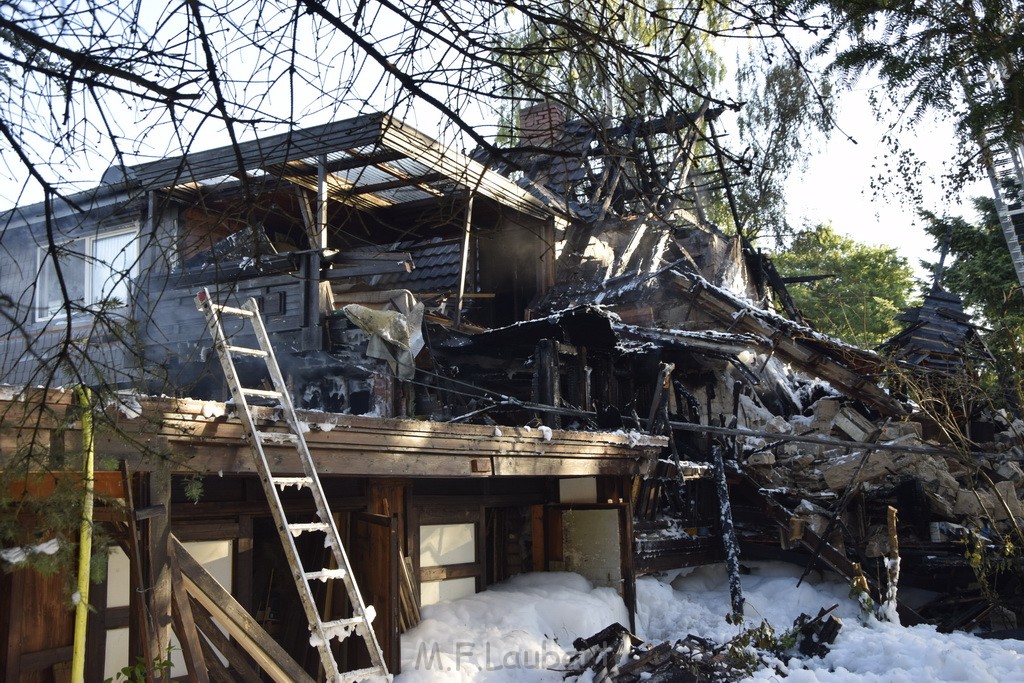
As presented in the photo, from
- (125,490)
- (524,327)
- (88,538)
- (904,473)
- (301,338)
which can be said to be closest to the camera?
(88,538)

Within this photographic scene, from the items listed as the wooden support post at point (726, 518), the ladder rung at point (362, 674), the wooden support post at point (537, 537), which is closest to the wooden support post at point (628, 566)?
the wooden support post at point (537, 537)

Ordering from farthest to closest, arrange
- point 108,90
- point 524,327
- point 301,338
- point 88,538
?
point 524,327, point 301,338, point 88,538, point 108,90

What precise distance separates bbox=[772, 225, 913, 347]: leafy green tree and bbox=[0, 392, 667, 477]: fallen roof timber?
83.0 ft

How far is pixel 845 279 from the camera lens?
35938mm

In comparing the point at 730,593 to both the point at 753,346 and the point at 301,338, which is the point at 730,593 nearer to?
the point at 753,346

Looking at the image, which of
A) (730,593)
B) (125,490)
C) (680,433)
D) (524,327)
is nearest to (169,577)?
(125,490)

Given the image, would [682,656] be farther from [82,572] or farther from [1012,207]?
[1012,207]

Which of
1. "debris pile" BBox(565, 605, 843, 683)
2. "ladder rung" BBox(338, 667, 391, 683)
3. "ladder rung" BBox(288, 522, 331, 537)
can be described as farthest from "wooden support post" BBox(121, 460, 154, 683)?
"debris pile" BBox(565, 605, 843, 683)

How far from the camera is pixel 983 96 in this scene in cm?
388

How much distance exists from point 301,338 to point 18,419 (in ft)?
22.8

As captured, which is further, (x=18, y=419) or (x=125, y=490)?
(x=125, y=490)

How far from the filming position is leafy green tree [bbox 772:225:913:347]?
33.4 metres

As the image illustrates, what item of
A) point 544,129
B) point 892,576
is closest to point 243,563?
point 544,129

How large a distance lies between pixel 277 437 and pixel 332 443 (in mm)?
606
